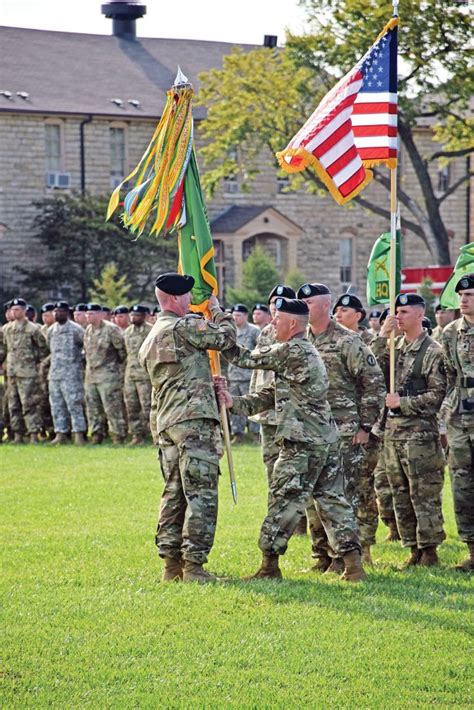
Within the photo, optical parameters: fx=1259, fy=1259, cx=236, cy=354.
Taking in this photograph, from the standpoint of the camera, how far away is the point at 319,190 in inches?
1658

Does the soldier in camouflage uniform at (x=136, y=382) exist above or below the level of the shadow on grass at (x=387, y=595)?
above

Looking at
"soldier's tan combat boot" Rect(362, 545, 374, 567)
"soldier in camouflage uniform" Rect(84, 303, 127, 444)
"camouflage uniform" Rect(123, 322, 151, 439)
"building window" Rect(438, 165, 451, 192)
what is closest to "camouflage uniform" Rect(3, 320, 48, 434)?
"soldier in camouflage uniform" Rect(84, 303, 127, 444)

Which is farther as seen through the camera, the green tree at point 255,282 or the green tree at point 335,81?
the green tree at point 255,282

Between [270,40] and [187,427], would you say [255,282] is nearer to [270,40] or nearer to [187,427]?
[270,40]

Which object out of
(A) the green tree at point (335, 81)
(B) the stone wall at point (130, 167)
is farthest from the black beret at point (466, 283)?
(B) the stone wall at point (130, 167)

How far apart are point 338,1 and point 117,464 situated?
938 inches

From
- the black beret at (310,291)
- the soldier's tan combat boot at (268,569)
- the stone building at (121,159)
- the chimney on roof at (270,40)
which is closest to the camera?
the soldier's tan combat boot at (268,569)

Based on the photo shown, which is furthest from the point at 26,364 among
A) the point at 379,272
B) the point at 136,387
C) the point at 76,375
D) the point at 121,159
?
the point at 121,159

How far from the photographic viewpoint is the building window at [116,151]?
4912 centimetres

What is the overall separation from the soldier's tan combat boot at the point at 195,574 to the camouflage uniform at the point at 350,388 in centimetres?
117

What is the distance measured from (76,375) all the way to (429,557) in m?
11.3

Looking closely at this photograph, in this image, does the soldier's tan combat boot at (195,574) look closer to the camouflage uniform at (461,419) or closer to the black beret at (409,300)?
the camouflage uniform at (461,419)

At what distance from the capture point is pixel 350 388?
10195 mm

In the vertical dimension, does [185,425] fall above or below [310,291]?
below
